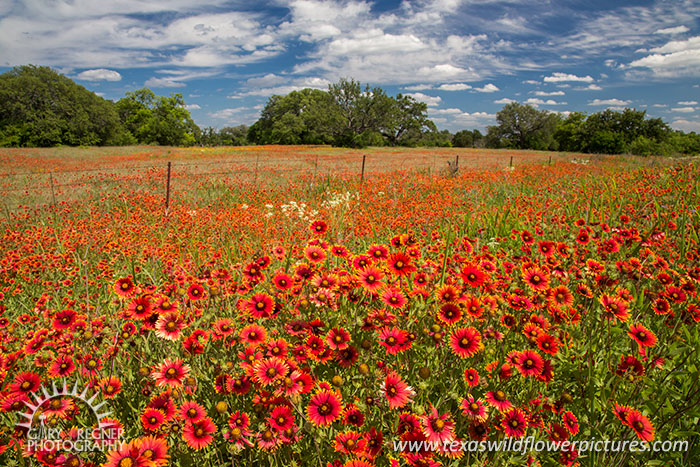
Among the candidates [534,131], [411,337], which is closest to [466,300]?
[411,337]

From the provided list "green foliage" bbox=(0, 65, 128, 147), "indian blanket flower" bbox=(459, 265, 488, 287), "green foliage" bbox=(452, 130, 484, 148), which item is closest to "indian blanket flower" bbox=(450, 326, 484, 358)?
"indian blanket flower" bbox=(459, 265, 488, 287)

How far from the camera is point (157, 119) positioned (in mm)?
68062

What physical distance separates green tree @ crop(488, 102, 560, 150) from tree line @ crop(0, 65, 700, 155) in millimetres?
248

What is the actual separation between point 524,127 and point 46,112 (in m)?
94.2

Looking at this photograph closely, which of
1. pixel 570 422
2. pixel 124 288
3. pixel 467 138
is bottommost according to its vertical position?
pixel 570 422

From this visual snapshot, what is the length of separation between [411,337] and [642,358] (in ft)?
3.45

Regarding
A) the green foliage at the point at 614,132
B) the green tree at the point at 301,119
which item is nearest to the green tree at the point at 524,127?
the green foliage at the point at 614,132

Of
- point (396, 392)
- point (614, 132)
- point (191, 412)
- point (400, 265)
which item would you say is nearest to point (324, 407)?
point (396, 392)

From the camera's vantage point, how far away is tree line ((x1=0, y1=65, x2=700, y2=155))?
48.1 metres

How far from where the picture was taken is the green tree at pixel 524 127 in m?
83.5

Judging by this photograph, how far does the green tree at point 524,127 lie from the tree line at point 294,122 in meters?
0.25

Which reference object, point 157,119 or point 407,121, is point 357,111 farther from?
point 157,119

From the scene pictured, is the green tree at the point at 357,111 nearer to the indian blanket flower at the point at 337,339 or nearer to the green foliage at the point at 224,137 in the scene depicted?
the green foliage at the point at 224,137

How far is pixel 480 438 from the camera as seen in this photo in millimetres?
1257
